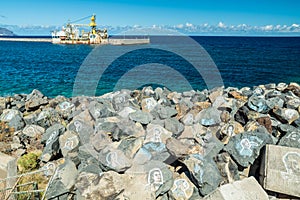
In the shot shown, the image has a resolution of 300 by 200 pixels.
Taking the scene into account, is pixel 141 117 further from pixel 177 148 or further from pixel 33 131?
pixel 33 131

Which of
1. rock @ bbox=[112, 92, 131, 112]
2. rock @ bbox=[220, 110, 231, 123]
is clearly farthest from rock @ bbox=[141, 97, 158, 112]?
rock @ bbox=[220, 110, 231, 123]

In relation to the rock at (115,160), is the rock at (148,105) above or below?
above

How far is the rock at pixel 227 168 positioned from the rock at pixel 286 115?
1.66 meters

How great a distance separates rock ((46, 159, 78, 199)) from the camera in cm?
340

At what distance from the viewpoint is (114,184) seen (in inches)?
129

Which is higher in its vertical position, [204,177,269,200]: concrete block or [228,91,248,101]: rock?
[228,91,248,101]: rock

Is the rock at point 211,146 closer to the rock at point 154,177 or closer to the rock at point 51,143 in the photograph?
the rock at point 154,177

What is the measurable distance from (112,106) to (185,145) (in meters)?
2.56

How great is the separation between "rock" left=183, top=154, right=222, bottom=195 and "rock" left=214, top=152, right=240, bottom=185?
14 centimetres

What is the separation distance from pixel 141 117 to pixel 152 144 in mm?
1035

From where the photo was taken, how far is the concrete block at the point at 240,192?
3.07 m

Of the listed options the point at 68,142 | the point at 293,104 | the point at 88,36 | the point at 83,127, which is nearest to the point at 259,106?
the point at 293,104

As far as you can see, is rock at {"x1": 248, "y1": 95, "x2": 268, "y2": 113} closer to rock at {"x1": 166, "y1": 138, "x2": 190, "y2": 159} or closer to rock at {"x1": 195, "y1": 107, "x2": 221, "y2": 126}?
rock at {"x1": 195, "y1": 107, "x2": 221, "y2": 126}

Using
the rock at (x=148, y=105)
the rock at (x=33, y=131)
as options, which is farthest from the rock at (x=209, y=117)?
the rock at (x=33, y=131)
